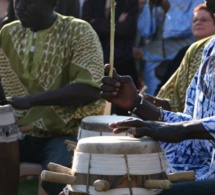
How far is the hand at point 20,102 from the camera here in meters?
5.48

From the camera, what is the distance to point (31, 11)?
18.8ft

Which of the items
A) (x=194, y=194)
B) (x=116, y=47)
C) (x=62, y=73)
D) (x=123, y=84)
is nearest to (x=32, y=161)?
(x=62, y=73)

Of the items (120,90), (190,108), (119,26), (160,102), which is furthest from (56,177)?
(119,26)

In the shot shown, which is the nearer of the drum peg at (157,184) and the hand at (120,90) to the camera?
the drum peg at (157,184)

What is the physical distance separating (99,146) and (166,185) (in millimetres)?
308

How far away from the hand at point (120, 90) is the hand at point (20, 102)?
4.06ft

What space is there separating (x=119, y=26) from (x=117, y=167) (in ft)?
15.5

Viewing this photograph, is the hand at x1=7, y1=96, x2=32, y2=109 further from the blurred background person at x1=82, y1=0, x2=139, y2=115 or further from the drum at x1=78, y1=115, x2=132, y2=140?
the blurred background person at x1=82, y1=0, x2=139, y2=115

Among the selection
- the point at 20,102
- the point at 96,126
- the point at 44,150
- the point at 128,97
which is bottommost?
the point at 44,150

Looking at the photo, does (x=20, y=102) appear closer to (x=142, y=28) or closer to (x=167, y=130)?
(x=167, y=130)

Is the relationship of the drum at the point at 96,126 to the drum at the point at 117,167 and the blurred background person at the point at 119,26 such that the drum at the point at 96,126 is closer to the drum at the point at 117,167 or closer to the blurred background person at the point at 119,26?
the drum at the point at 117,167

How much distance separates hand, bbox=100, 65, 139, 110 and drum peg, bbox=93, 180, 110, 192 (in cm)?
75

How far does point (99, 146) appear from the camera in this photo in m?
3.67

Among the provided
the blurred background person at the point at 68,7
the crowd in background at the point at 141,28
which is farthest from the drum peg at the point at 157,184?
the blurred background person at the point at 68,7
